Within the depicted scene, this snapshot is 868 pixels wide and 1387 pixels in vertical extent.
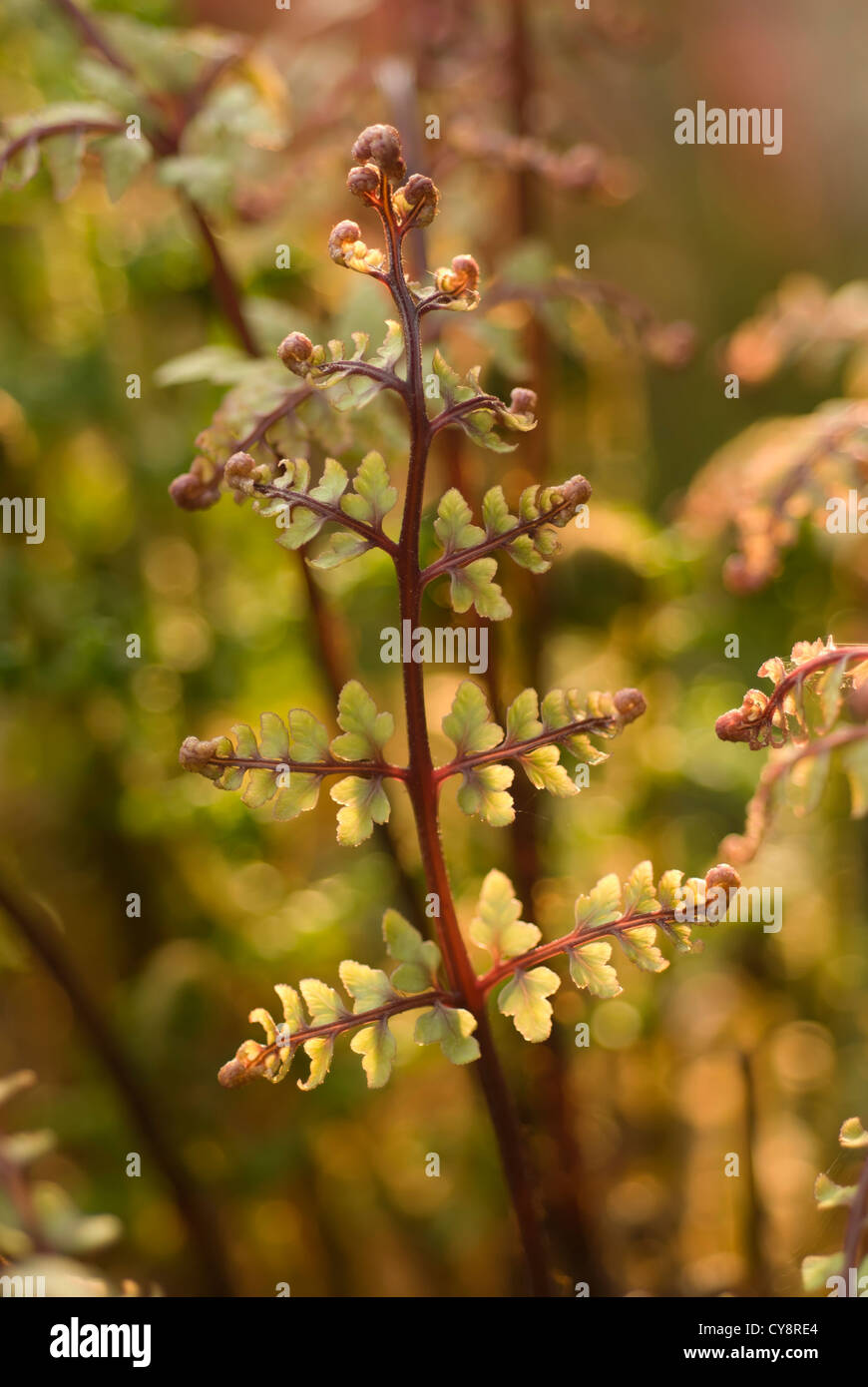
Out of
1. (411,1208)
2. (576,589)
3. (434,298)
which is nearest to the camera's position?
(434,298)

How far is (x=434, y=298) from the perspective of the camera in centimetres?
39

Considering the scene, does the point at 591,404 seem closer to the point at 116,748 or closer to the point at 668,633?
the point at 668,633

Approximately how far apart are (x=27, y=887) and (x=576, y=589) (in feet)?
1.59

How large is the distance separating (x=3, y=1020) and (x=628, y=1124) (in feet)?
1.82

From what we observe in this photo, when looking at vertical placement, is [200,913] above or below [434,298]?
below

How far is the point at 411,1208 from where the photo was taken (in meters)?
0.96

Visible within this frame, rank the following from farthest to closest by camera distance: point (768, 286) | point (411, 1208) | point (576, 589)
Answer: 1. point (768, 286)
2. point (411, 1208)
3. point (576, 589)

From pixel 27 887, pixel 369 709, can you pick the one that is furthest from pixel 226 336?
pixel 369 709

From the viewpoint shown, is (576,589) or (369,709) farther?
(576,589)
